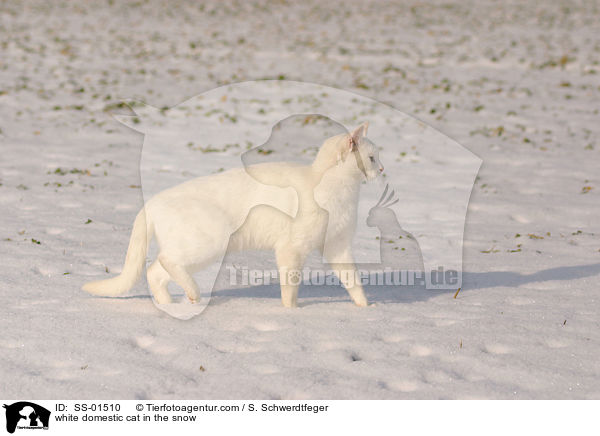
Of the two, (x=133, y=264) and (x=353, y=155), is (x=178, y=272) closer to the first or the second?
(x=133, y=264)

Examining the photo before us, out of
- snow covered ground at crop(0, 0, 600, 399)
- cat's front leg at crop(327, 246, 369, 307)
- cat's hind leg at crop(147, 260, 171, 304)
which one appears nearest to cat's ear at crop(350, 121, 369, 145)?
cat's front leg at crop(327, 246, 369, 307)

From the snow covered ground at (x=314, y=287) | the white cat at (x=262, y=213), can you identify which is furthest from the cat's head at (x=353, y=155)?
the snow covered ground at (x=314, y=287)

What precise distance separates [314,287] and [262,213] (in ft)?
4.31

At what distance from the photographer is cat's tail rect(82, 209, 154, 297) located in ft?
16.0

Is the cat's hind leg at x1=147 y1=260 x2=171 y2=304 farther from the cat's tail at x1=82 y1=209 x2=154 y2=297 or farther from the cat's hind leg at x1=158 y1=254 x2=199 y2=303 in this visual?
the cat's hind leg at x1=158 y1=254 x2=199 y2=303

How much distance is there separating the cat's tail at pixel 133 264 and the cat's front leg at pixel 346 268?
1.26 meters

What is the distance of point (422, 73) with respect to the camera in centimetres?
1805

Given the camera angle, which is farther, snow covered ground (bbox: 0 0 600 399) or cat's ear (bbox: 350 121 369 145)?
cat's ear (bbox: 350 121 369 145)

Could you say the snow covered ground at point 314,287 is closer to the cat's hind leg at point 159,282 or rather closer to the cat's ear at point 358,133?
the cat's hind leg at point 159,282

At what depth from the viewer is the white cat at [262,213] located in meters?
4.66

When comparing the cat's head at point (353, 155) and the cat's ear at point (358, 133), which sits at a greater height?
the cat's ear at point (358, 133)

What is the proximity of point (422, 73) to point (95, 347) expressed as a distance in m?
15.0

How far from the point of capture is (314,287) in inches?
233
